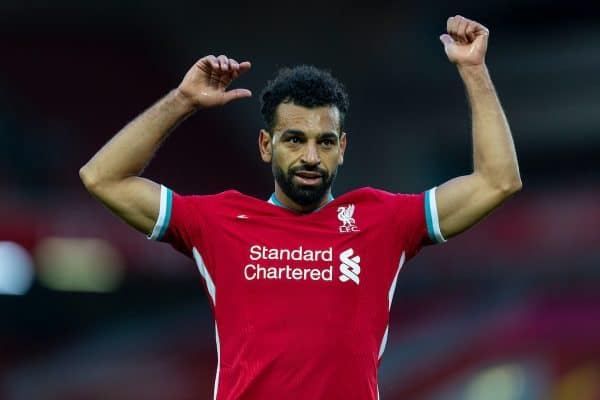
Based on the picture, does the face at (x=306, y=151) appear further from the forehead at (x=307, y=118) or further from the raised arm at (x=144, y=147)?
the raised arm at (x=144, y=147)

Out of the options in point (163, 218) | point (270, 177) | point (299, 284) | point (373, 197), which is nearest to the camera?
point (299, 284)

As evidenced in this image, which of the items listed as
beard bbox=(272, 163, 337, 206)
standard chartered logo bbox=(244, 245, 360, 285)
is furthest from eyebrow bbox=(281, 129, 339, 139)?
standard chartered logo bbox=(244, 245, 360, 285)

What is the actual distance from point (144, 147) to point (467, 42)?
104cm

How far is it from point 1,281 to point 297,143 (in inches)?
163

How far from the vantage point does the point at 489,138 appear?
3027 mm

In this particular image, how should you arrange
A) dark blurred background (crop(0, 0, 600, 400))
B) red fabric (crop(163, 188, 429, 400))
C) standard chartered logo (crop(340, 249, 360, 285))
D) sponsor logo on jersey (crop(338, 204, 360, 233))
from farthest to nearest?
dark blurred background (crop(0, 0, 600, 400)) → sponsor logo on jersey (crop(338, 204, 360, 233)) → standard chartered logo (crop(340, 249, 360, 285)) → red fabric (crop(163, 188, 429, 400))

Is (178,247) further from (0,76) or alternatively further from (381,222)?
(0,76)

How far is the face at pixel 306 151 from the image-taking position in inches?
121

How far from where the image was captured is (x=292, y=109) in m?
3.14

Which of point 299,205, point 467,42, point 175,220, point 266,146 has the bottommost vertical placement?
point 175,220

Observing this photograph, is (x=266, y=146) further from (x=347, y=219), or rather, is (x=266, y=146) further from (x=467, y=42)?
(x=467, y=42)

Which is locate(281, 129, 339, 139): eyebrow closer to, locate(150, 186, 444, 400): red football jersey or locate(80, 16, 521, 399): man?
locate(80, 16, 521, 399): man

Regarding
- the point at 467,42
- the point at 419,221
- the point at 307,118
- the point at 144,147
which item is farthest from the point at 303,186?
the point at 467,42

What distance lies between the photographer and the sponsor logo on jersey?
10.2ft
